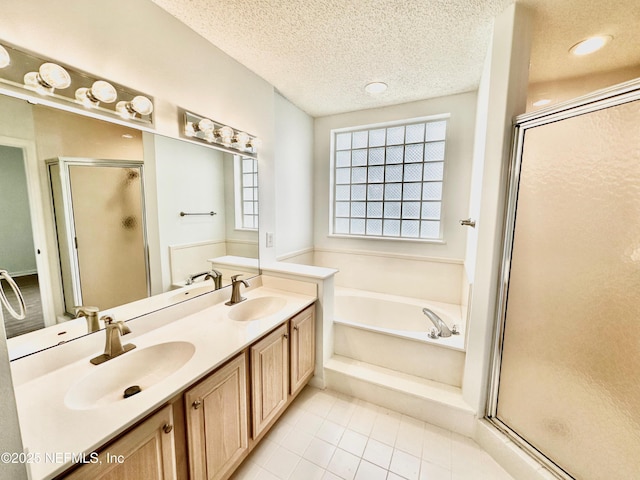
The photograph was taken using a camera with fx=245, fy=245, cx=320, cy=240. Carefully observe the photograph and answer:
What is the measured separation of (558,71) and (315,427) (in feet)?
10.3

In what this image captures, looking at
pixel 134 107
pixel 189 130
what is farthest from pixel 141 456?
pixel 189 130

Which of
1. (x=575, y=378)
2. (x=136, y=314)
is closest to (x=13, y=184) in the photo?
(x=136, y=314)

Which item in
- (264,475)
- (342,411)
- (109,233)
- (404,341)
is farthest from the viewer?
(404,341)

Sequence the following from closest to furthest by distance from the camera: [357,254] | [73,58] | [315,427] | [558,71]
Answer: [73,58], [315,427], [558,71], [357,254]

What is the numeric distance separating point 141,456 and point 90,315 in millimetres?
656

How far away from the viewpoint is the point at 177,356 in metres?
1.21

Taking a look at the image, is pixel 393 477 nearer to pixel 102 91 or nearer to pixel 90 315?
pixel 90 315

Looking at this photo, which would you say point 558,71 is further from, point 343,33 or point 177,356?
point 177,356

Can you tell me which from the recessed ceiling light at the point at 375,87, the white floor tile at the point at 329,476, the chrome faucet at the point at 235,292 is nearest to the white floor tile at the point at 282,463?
the white floor tile at the point at 329,476

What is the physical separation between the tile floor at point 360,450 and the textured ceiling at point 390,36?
8.34 ft

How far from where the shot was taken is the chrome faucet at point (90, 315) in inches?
43.3

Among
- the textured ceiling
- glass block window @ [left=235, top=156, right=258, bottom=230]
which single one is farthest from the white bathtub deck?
the textured ceiling

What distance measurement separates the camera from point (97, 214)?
1156 mm

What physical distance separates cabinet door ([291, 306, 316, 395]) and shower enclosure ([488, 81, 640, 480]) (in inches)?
47.8
